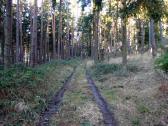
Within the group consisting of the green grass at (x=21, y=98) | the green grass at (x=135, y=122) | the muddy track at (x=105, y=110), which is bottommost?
the green grass at (x=135, y=122)

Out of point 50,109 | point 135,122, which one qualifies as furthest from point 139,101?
point 50,109

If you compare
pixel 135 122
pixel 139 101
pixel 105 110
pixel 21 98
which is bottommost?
pixel 135 122

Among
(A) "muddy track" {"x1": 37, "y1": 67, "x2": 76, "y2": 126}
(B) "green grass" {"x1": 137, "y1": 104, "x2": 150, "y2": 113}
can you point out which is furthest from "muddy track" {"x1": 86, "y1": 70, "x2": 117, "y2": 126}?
(A) "muddy track" {"x1": 37, "y1": 67, "x2": 76, "y2": 126}

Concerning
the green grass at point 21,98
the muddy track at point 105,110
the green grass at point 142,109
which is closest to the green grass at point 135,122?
the muddy track at point 105,110

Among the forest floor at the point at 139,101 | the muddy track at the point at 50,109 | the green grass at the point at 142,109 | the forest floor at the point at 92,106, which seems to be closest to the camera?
the muddy track at the point at 50,109

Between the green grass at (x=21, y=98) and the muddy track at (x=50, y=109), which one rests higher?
the green grass at (x=21, y=98)

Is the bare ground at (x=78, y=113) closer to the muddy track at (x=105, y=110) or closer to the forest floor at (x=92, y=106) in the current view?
the forest floor at (x=92, y=106)

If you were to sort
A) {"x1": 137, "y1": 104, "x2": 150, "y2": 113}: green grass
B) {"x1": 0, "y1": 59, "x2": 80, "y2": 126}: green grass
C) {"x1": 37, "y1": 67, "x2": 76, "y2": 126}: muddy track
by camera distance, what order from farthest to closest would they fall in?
{"x1": 137, "y1": 104, "x2": 150, "y2": 113}: green grass → {"x1": 37, "y1": 67, "x2": 76, "y2": 126}: muddy track → {"x1": 0, "y1": 59, "x2": 80, "y2": 126}: green grass

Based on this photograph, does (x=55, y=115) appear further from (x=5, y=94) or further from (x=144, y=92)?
(x=144, y=92)

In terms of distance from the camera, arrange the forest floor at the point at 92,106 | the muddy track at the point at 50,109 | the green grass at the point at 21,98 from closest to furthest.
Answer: the green grass at the point at 21,98 < the muddy track at the point at 50,109 < the forest floor at the point at 92,106

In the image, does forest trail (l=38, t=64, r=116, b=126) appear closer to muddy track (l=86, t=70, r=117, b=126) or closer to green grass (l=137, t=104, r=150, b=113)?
muddy track (l=86, t=70, r=117, b=126)

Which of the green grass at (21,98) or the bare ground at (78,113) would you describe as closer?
the green grass at (21,98)

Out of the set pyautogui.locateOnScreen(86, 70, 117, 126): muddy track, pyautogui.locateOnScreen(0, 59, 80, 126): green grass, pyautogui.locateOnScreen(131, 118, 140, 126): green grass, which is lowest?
pyautogui.locateOnScreen(131, 118, 140, 126): green grass

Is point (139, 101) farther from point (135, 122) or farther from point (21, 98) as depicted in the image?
point (21, 98)
